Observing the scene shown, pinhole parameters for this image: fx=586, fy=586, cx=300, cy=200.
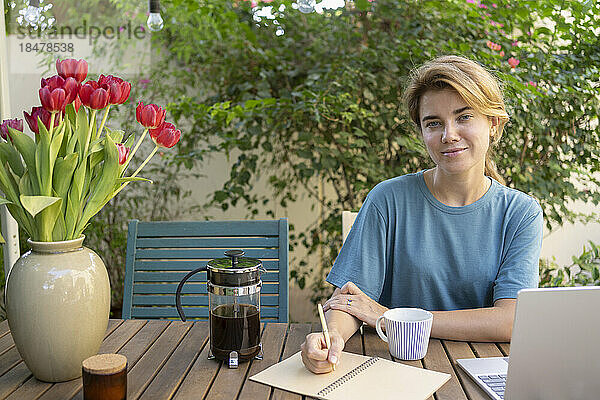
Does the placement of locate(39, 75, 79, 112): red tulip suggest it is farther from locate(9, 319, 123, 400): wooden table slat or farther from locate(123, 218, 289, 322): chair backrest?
locate(123, 218, 289, 322): chair backrest

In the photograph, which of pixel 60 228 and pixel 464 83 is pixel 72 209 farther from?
pixel 464 83

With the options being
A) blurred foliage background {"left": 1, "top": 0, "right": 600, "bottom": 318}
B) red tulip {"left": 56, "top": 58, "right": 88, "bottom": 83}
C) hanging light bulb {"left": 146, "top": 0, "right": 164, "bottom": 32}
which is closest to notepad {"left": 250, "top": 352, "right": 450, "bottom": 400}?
red tulip {"left": 56, "top": 58, "right": 88, "bottom": 83}

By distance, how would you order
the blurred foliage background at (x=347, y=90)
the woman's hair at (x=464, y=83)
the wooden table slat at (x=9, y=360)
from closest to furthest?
the wooden table slat at (x=9, y=360)
the woman's hair at (x=464, y=83)
the blurred foliage background at (x=347, y=90)

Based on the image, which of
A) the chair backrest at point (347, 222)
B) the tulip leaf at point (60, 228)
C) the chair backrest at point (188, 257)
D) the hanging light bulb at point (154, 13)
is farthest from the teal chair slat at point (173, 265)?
the hanging light bulb at point (154, 13)

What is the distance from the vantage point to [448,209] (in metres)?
1.63

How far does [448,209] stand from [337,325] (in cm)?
50

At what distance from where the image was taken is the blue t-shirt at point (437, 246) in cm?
159

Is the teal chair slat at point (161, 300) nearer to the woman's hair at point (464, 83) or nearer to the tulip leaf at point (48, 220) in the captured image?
the tulip leaf at point (48, 220)

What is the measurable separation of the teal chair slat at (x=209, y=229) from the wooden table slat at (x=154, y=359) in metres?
0.37

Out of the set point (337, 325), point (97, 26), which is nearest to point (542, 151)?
point (337, 325)

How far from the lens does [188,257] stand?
71.6 inches

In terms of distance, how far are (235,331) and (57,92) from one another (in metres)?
0.60

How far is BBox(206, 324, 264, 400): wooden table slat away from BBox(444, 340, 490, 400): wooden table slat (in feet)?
1.43

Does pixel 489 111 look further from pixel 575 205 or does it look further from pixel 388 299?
pixel 575 205
